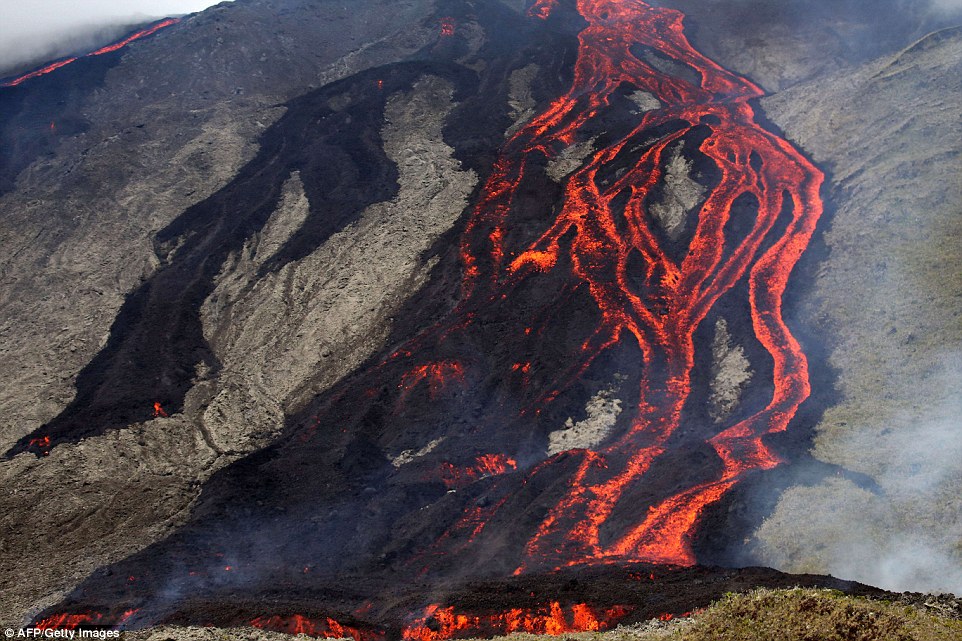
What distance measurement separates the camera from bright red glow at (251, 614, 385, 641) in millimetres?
16688

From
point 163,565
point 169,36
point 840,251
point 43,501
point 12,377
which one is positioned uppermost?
point 169,36

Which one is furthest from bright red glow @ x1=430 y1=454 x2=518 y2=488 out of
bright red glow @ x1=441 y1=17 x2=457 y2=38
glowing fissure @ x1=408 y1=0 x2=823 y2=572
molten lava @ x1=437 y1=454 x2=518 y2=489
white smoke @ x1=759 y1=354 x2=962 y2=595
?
bright red glow @ x1=441 y1=17 x2=457 y2=38

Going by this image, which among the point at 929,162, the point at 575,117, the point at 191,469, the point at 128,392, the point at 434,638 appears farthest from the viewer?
the point at 575,117

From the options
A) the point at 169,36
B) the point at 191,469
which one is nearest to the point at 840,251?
the point at 191,469

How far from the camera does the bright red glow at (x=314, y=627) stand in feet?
54.7

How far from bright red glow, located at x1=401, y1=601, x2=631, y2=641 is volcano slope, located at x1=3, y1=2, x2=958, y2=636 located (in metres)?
0.57

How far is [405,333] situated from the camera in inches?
1202

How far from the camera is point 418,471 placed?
80.6 feet

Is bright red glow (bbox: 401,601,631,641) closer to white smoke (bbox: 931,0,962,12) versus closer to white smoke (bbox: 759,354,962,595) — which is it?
white smoke (bbox: 759,354,962,595)

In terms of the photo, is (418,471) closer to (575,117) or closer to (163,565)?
(163,565)

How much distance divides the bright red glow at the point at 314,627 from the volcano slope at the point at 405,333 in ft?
0.41

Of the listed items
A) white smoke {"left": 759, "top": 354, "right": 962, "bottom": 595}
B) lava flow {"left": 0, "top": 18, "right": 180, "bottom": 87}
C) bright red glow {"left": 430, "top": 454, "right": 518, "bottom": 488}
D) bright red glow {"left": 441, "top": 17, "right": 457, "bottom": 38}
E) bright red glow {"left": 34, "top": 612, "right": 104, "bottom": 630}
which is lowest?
white smoke {"left": 759, "top": 354, "right": 962, "bottom": 595}

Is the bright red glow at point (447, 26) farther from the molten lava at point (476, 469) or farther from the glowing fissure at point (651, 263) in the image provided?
the molten lava at point (476, 469)

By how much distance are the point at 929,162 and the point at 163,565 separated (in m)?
33.9
